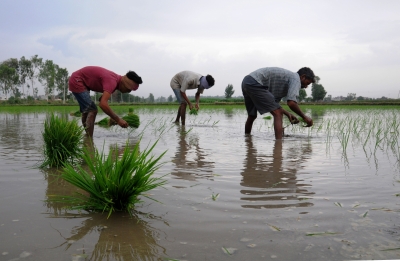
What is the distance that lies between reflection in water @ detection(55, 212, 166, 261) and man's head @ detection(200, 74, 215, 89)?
6125mm

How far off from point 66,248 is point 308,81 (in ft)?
15.4

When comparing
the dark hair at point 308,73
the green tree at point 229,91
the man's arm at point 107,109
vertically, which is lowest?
the man's arm at point 107,109

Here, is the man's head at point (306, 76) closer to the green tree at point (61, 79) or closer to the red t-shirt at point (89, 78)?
the red t-shirt at point (89, 78)

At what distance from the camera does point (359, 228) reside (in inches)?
67.5

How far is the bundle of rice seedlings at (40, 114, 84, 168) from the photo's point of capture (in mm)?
3158

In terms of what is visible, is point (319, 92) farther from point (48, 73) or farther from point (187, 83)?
point (187, 83)

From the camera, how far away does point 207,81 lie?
25.8 feet

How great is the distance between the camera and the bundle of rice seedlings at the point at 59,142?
3.16 metres

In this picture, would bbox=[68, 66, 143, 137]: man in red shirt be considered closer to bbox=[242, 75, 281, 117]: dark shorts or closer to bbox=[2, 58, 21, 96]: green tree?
bbox=[242, 75, 281, 117]: dark shorts

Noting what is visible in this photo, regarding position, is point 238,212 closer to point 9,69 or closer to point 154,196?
point 154,196

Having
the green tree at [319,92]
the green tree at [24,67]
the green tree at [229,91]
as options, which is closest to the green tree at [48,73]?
the green tree at [24,67]

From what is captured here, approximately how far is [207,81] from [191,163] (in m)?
4.61

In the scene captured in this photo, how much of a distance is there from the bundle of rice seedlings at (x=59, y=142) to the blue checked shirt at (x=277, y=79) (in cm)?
317

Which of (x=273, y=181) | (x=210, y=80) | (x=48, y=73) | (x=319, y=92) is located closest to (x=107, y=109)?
(x=273, y=181)
